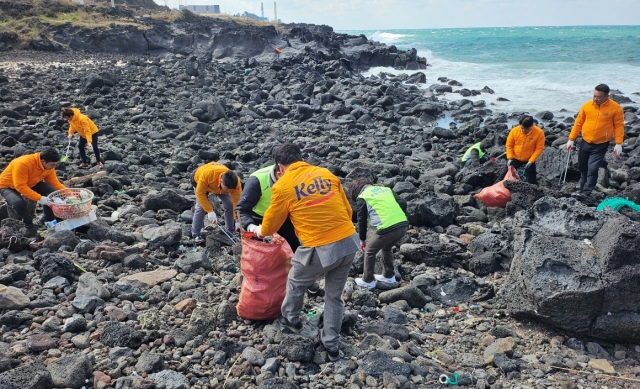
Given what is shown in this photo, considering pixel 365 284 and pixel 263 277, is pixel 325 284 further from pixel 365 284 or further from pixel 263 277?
pixel 365 284

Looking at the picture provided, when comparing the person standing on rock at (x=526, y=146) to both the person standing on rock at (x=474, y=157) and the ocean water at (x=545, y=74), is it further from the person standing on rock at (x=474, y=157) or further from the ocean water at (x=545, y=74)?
the ocean water at (x=545, y=74)

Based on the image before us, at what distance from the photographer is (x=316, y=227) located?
4070mm

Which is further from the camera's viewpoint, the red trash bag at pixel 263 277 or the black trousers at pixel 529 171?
the black trousers at pixel 529 171

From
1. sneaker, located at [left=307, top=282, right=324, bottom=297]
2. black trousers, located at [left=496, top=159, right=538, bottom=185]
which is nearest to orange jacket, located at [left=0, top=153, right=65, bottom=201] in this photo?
sneaker, located at [left=307, top=282, right=324, bottom=297]

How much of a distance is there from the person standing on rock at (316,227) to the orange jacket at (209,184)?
2326 mm

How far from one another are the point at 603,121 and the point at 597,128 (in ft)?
0.47

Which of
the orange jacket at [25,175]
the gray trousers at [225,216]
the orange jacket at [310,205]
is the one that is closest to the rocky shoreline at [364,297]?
the gray trousers at [225,216]

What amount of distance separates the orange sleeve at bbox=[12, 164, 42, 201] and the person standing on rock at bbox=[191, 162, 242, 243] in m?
2.18

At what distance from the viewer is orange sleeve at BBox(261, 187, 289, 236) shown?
4.06 metres

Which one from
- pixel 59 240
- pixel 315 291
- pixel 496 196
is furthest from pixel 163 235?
pixel 496 196

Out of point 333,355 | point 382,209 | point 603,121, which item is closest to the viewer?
point 333,355

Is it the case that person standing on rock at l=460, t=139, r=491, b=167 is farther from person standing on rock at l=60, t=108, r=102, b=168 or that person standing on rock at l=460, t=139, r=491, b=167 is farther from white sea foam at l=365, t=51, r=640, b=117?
white sea foam at l=365, t=51, r=640, b=117

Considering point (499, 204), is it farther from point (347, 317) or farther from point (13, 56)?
point (13, 56)

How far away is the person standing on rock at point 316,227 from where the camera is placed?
13.3 feet
